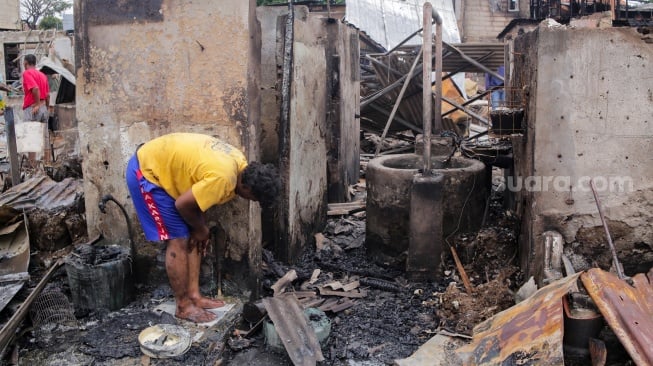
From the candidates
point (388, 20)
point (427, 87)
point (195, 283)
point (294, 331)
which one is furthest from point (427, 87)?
point (388, 20)

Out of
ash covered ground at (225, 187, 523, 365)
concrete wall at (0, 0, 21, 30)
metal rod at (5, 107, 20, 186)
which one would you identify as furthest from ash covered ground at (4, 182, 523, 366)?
concrete wall at (0, 0, 21, 30)

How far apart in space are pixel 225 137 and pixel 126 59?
112cm

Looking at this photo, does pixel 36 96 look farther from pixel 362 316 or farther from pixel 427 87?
pixel 362 316

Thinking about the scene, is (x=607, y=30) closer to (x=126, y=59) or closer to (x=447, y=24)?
(x=126, y=59)

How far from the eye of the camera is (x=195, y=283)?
4664mm

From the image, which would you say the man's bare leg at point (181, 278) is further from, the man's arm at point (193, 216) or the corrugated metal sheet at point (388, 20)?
Answer: the corrugated metal sheet at point (388, 20)

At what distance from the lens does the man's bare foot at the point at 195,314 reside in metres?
4.50

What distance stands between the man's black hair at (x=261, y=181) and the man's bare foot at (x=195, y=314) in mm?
1120

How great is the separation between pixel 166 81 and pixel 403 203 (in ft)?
8.57

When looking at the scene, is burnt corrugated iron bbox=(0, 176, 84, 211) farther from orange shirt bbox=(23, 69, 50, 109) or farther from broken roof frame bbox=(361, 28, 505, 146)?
broken roof frame bbox=(361, 28, 505, 146)

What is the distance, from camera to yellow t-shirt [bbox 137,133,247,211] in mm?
4062

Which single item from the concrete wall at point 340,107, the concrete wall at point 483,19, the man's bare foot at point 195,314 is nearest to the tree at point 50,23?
the concrete wall at point 483,19

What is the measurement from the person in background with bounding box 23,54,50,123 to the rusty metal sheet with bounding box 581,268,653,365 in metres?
10.0

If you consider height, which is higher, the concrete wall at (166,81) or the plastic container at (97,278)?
the concrete wall at (166,81)
